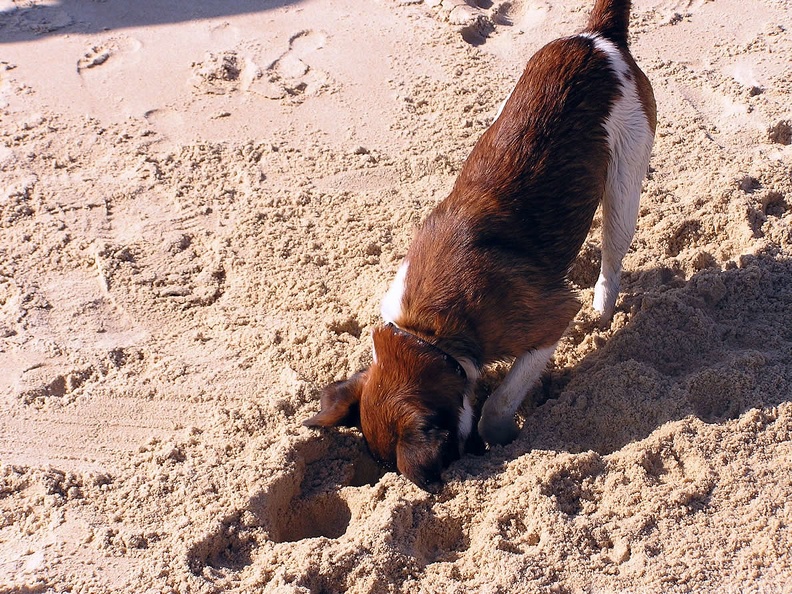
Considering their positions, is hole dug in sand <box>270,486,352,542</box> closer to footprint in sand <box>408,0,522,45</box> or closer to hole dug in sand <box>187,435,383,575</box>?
hole dug in sand <box>187,435,383,575</box>

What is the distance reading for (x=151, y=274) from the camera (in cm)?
495

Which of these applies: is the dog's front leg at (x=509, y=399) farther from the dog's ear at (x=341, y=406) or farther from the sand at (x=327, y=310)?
the dog's ear at (x=341, y=406)

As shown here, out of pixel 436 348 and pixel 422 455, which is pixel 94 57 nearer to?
pixel 436 348

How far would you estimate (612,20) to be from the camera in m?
4.54

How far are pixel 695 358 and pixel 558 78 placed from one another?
5.20ft

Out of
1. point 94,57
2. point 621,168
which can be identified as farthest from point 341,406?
point 94,57

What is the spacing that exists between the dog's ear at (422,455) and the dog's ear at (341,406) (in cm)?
33

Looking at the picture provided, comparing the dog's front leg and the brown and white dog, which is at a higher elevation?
the brown and white dog

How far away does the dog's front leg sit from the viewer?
404 centimetres

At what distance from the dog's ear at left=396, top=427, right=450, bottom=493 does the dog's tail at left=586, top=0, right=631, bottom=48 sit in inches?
A: 96.0

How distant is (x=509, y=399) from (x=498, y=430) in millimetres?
159

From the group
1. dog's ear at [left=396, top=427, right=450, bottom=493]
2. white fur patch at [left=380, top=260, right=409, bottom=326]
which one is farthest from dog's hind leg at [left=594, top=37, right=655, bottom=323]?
dog's ear at [left=396, top=427, right=450, bottom=493]

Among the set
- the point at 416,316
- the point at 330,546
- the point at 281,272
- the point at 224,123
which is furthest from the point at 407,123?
the point at 330,546

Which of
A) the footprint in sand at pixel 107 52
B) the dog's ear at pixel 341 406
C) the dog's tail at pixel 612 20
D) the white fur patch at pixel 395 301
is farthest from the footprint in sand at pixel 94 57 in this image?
the dog's ear at pixel 341 406
